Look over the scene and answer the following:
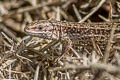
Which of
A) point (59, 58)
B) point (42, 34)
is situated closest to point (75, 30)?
point (42, 34)

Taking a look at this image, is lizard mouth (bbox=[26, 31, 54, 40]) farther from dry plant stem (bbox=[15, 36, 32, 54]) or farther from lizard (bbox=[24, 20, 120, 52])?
dry plant stem (bbox=[15, 36, 32, 54])

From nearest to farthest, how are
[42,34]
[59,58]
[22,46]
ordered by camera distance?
1. [59,58]
2. [22,46]
3. [42,34]

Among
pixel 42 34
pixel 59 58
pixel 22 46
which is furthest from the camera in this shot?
pixel 42 34

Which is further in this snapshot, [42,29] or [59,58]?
[42,29]

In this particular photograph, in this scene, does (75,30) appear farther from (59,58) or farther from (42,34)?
(59,58)

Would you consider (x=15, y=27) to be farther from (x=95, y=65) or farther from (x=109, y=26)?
(x=95, y=65)

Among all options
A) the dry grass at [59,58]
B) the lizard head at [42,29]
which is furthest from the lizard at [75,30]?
the dry grass at [59,58]

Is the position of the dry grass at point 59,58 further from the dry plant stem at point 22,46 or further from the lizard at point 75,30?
the lizard at point 75,30

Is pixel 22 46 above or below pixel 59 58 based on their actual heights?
above
